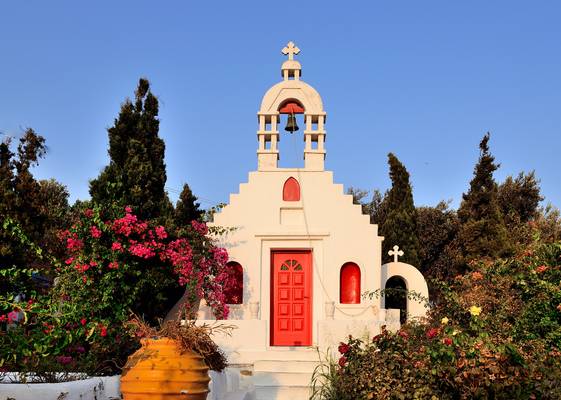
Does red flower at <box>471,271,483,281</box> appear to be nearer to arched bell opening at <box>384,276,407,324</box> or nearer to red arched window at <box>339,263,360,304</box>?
red arched window at <box>339,263,360,304</box>

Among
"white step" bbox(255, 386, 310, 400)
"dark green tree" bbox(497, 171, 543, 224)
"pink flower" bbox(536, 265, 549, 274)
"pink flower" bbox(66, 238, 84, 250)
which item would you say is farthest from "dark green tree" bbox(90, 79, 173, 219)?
"dark green tree" bbox(497, 171, 543, 224)

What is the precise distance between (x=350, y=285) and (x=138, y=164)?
16.0 ft

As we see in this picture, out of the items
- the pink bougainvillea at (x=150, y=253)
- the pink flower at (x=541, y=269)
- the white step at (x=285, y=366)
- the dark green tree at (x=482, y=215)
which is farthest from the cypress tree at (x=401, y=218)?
the pink flower at (x=541, y=269)

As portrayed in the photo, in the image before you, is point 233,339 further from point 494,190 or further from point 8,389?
point 494,190

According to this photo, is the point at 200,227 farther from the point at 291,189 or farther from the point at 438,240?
the point at 438,240

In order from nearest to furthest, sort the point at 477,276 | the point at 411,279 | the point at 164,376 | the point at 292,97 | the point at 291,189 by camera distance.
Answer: the point at 164,376 < the point at 477,276 < the point at 291,189 < the point at 292,97 < the point at 411,279

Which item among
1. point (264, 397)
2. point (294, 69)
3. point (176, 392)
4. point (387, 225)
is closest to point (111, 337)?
point (264, 397)

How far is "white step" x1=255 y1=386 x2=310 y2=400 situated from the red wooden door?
271 centimetres

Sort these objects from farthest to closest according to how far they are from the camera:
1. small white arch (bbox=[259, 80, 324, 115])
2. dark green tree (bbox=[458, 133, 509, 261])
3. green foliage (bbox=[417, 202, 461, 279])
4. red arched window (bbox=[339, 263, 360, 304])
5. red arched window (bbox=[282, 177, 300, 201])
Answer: green foliage (bbox=[417, 202, 461, 279]) < dark green tree (bbox=[458, 133, 509, 261]) < small white arch (bbox=[259, 80, 324, 115]) < red arched window (bbox=[282, 177, 300, 201]) < red arched window (bbox=[339, 263, 360, 304])

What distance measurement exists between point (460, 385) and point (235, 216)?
22.7ft

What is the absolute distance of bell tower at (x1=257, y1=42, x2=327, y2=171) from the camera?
1416cm

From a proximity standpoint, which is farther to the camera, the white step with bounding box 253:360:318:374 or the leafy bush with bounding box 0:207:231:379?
the white step with bounding box 253:360:318:374

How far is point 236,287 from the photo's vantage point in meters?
13.8

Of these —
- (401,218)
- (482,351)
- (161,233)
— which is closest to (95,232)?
(161,233)
